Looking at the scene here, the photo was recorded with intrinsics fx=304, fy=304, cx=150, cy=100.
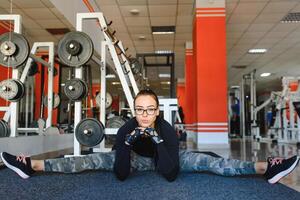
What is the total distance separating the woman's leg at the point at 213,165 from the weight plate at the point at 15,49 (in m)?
1.83

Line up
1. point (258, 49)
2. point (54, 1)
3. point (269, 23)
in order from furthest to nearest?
point (258, 49) → point (269, 23) → point (54, 1)

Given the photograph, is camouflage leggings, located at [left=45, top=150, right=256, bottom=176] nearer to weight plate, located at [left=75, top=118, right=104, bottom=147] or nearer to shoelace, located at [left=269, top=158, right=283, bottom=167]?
shoelace, located at [left=269, top=158, right=283, bottom=167]

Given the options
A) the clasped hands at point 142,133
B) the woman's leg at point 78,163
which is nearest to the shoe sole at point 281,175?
the clasped hands at point 142,133

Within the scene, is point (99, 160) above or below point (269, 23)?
below

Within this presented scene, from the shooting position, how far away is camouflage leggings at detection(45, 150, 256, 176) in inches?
73.2

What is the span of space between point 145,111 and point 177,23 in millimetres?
5038

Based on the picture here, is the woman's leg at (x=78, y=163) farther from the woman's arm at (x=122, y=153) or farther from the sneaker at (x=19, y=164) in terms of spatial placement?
the woman's arm at (x=122, y=153)

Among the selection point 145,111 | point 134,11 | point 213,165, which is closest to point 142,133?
point 145,111

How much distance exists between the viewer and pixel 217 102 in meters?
5.05

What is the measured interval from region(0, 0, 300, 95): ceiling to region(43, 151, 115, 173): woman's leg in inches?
127

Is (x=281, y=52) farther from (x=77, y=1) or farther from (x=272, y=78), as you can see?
(x=77, y=1)

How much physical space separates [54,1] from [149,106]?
3.51 metres

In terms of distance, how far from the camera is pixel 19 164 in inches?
69.2

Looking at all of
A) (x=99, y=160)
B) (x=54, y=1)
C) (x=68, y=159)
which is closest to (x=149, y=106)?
(x=99, y=160)
